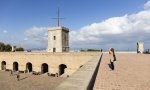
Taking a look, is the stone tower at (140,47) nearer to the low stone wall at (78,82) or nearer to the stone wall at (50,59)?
the stone wall at (50,59)

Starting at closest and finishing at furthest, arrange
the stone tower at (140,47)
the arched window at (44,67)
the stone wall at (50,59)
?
the stone tower at (140,47)
the stone wall at (50,59)
the arched window at (44,67)

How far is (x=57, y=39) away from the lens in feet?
137

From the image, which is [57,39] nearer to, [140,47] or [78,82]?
[140,47]

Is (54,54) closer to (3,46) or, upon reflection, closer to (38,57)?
(38,57)

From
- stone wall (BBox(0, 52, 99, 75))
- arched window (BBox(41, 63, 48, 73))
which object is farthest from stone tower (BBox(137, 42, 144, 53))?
arched window (BBox(41, 63, 48, 73))

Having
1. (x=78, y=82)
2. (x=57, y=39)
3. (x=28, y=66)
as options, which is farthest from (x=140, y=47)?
(x=78, y=82)

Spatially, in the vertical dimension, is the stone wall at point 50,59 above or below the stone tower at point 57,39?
below

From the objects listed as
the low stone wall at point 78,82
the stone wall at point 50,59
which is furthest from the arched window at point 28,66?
the low stone wall at point 78,82

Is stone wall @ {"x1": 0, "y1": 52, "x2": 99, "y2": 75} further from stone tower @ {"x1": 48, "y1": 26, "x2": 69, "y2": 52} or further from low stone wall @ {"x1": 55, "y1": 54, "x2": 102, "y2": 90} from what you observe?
low stone wall @ {"x1": 55, "y1": 54, "x2": 102, "y2": 90}

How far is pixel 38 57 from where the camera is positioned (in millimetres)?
37531

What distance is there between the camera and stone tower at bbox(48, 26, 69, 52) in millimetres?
41594

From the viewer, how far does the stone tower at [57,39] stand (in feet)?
136

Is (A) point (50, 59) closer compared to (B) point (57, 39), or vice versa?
(A) point (50, 59)

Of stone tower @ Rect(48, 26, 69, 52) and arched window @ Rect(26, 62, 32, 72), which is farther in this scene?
stone tower @ Rect(48, 26, 69, 52)
